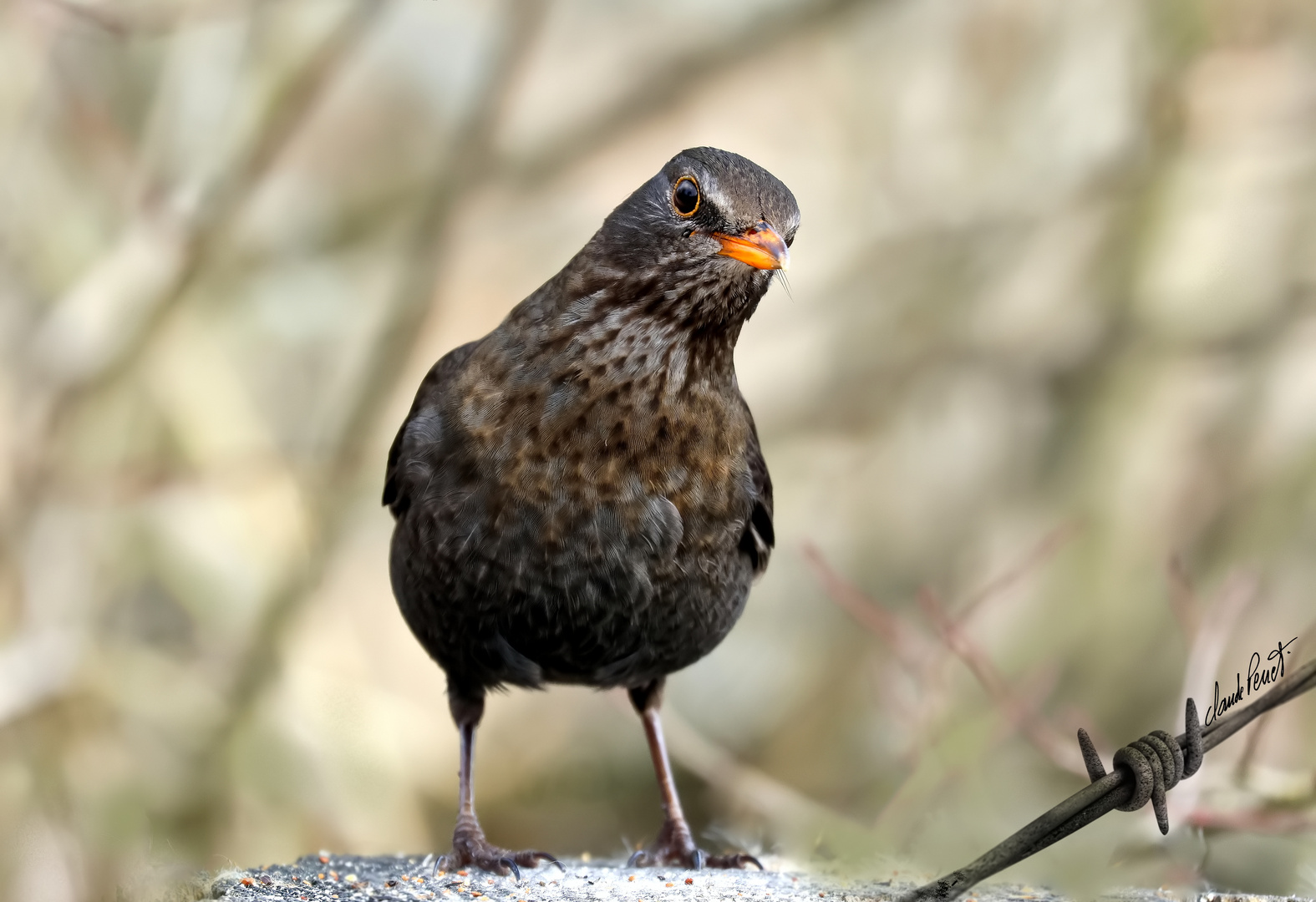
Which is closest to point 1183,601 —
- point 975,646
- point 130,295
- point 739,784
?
point 975,646

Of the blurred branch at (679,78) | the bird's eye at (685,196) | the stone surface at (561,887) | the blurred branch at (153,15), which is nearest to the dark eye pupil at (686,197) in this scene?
the bird's eye at (685,196)

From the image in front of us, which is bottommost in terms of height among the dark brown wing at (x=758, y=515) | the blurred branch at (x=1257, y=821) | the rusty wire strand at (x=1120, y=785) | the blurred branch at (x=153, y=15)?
the rusty wire strand at (x=1120, y=785)

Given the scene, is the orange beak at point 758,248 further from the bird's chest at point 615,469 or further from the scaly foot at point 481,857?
the scaly foot at point 481,857

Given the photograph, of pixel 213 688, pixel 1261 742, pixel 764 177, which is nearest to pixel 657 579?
pixel 764 177

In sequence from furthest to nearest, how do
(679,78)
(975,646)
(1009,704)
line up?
(679,78) < (975,646) < (1009,704)

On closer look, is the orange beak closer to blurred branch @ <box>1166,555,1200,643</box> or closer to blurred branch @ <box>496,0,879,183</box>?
blurred branch @ <box>1166,555,1200,643</box>

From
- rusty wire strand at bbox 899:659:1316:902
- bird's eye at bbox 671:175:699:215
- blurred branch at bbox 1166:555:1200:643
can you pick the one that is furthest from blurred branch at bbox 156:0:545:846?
rusty wire strand at bbox 899:659:1316:902

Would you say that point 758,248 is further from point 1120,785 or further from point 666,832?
point 666,832
